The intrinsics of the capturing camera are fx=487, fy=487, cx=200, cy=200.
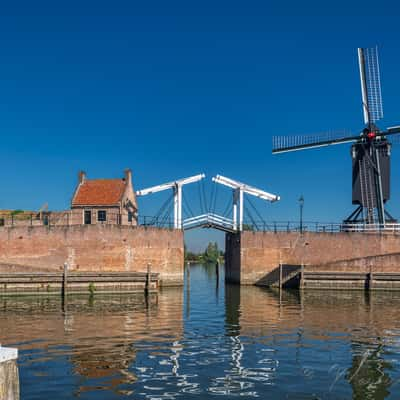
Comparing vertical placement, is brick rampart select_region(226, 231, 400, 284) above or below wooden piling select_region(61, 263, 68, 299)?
above

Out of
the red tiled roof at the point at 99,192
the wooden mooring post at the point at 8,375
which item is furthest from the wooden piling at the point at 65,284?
the wooden mooring post at the point at 8,375

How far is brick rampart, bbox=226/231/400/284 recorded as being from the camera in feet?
131

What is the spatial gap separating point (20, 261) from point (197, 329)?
69.2ft

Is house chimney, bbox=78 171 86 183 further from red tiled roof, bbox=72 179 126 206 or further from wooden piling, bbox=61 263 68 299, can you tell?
wooden piling, bbox=61 263 68 299

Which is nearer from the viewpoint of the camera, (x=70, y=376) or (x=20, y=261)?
(x=70, y=376)

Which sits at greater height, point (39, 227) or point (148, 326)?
point (39, 227)

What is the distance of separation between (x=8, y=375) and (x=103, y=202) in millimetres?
38670

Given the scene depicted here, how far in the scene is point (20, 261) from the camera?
35906 mm

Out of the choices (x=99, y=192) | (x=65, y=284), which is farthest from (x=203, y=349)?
(x=99, y=192)

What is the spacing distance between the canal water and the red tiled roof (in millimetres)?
17644

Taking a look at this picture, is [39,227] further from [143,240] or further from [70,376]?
[70,376]

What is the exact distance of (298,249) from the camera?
40.8 m

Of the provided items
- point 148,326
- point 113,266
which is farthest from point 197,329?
point 113,266

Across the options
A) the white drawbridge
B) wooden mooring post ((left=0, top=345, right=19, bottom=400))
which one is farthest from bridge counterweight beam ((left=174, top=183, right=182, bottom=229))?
wooden mooring post ((left=0, top=345, right=19, bottom=400))
